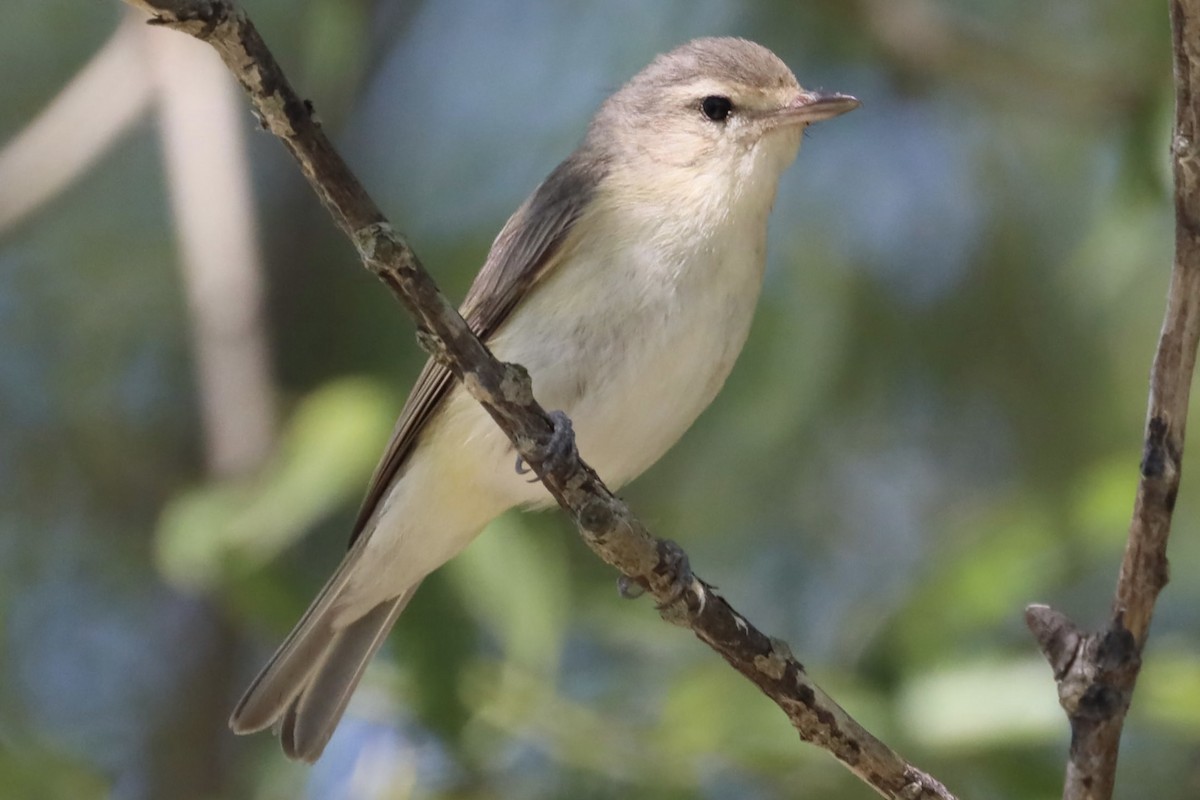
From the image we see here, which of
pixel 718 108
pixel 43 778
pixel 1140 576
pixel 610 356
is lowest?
pixel 43 778

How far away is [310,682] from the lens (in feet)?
10.9

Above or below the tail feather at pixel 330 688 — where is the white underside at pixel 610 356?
above

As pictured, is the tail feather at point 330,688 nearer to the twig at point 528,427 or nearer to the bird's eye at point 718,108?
the twig at point 528,427

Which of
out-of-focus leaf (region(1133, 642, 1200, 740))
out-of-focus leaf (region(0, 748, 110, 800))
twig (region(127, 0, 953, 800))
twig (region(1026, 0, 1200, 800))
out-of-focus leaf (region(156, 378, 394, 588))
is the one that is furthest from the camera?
out-of-focus leaf (region(156, 378, 394, 588))

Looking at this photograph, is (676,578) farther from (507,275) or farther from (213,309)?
(213,309)

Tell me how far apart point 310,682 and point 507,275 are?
3.34ft

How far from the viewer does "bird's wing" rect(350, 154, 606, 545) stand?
120 inches

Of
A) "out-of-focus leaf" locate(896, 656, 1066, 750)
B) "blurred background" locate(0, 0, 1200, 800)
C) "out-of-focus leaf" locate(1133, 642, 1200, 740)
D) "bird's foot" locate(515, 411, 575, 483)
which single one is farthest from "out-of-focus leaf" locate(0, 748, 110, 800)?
"out-of-focus leaf" locate(1133, 642, 1200, 740)

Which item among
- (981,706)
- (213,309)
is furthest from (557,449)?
(213,309)

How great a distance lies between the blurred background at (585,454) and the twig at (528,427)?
75 centimetres

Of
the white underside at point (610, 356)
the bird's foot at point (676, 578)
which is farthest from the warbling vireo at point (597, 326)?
the bird's foot at point (676, 578)

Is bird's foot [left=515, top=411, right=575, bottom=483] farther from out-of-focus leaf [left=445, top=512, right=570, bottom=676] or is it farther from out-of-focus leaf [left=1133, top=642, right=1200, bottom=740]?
out-of-focus leaf [left=1133, top=642, right=1200, bottom=740]

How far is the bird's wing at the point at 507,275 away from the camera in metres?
3.04

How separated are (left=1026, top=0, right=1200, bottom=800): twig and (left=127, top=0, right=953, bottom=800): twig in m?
0.25
